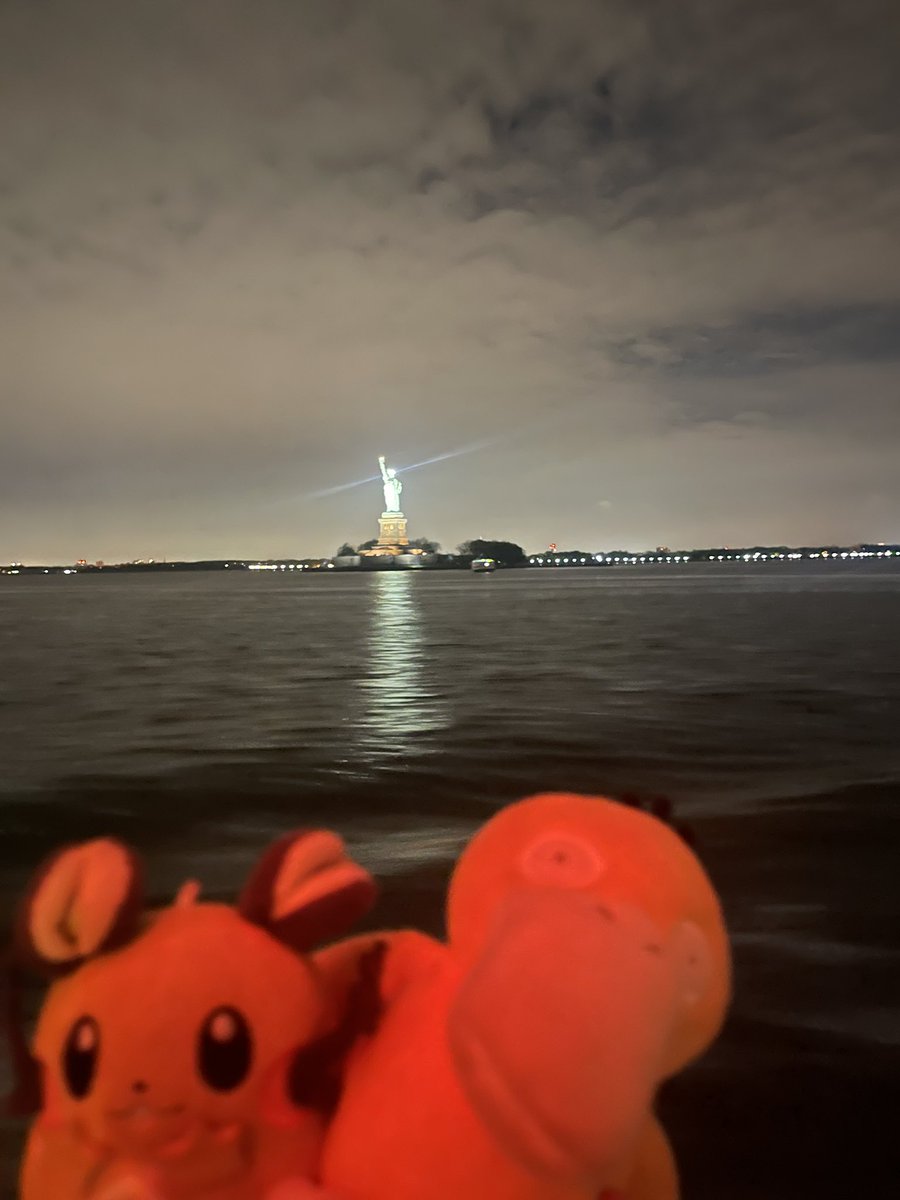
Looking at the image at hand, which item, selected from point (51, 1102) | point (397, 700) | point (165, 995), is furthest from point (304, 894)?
point (397, 700)

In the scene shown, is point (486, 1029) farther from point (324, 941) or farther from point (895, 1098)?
→ point (895, 1098)

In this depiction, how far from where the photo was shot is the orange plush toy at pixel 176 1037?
1638 millimetres

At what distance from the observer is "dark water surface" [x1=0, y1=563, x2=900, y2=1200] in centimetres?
351

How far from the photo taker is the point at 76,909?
173 centimetres

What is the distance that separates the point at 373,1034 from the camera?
175 cm

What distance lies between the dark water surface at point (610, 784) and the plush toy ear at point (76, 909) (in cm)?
188

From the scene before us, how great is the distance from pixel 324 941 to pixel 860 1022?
10.4 ft

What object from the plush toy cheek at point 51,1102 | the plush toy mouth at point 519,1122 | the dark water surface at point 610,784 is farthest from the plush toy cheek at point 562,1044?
the dark water surface at point 610,784

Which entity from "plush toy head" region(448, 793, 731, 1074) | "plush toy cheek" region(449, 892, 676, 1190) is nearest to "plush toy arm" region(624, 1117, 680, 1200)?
"plush toy head" region(448, 793, 731, 1074)

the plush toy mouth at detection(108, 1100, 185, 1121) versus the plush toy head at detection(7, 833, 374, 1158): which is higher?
the plush toy head at detection(7, 833, 374, 1158)

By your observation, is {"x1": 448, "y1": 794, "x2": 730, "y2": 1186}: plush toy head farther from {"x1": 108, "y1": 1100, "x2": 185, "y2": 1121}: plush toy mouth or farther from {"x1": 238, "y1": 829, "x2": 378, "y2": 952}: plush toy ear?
{"x1": 108, "y1": 1100, "x2": 185, "y2": 1121}: plush toy mouth

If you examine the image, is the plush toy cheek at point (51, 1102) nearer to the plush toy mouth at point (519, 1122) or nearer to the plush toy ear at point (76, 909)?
the plush toy ear at point (76, 909)

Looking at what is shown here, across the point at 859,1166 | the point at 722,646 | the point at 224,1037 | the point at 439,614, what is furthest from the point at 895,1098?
the point at 439,614

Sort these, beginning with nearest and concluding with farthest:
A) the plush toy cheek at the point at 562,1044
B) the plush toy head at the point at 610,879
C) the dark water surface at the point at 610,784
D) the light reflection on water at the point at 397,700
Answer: the plush toy cheek at the point at 562,1044 < the plush toy head at the point at 610,879 < the dark water surface at the point at 610,784 < the light reflection on water at the point at 397,700
